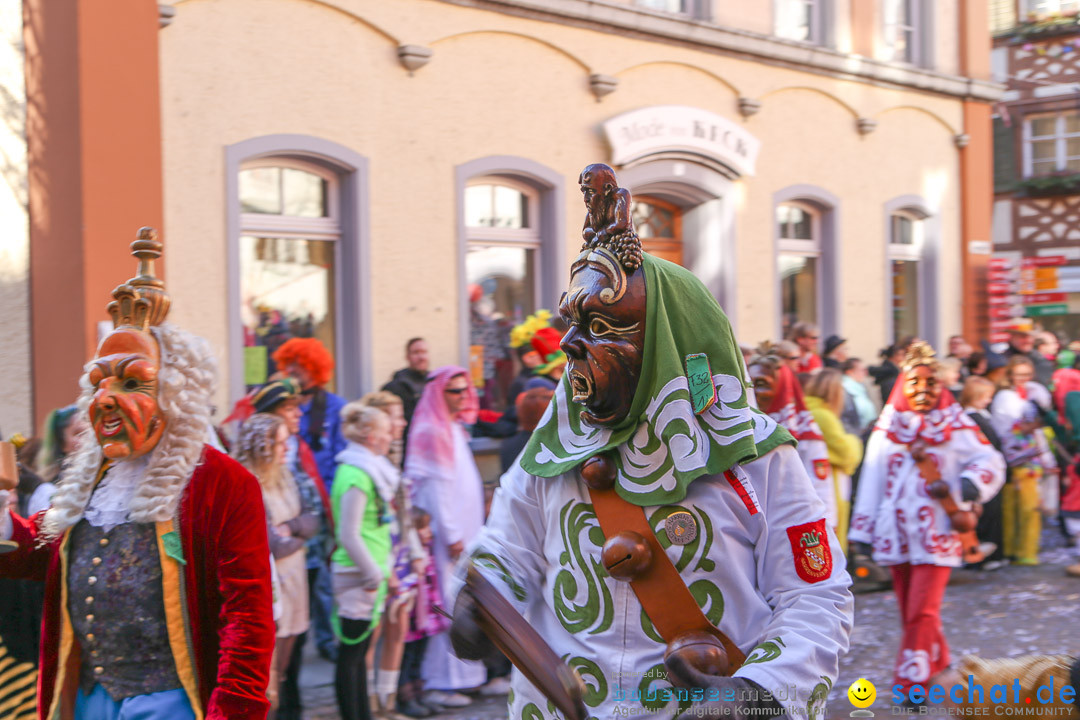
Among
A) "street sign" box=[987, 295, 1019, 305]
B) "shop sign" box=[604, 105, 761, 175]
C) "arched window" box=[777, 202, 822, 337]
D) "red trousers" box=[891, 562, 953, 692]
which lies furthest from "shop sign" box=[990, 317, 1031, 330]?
"red trousers" box=[891, 562, 953, 692]

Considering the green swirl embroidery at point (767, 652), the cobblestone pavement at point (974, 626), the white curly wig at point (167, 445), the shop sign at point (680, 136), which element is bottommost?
the cobblestone pavement at point (974, 626)

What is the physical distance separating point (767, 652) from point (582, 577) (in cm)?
45

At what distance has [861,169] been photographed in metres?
13.5

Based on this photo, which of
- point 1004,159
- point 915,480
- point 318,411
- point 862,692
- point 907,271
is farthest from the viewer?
point 1004,159

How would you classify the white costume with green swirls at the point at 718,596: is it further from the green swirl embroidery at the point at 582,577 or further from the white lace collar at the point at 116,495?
the white lace collar at the point at 116,495

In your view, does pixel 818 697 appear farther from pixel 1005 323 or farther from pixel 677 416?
pixel 1005 323

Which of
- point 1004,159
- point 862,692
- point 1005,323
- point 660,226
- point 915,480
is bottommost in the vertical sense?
point 862,692

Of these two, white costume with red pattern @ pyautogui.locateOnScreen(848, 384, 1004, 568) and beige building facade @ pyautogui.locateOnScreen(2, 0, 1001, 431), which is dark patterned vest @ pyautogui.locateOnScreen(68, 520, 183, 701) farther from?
beige building facade @ pyautogui.locateOnScreen(2, 0, 1001, 431)

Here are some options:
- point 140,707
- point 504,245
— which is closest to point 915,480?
point 140,707

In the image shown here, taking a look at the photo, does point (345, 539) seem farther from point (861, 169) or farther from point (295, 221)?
point (861, 169)

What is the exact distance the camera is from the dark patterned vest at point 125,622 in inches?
109

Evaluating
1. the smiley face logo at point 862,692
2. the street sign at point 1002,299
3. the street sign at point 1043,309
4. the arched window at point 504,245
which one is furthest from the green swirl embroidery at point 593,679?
the street sign at point 1043,309

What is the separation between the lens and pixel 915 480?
599 cm

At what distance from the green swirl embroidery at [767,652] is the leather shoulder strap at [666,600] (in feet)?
0.30
